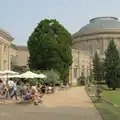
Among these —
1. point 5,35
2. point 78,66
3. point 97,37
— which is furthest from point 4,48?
point 97,37

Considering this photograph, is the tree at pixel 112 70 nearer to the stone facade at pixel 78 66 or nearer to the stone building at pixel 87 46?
the stone facade at pixel 78 66

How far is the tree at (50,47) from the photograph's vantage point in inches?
2485

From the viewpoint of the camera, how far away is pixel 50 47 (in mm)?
62938

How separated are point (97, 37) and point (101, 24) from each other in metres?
7.58

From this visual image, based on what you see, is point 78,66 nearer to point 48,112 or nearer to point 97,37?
point 97,37

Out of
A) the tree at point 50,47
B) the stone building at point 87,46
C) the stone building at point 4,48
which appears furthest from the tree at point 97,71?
the stone building at point 4,48

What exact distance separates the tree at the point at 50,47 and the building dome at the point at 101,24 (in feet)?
183

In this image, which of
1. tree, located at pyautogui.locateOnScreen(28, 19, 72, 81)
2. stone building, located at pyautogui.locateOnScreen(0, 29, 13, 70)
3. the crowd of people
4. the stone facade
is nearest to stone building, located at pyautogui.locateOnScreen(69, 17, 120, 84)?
the stone facade

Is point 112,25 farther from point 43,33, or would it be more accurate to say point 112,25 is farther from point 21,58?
point 43,33

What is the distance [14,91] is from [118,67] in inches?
1675

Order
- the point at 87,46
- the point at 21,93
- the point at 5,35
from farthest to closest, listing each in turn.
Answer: the point at 87,46 < the point at 5,35 < the point at 21,93

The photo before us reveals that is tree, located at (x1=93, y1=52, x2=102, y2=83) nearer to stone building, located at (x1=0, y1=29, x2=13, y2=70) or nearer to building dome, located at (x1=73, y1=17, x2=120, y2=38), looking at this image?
building dome, located at (x1=73, y1=17, x2=120, y2=38)

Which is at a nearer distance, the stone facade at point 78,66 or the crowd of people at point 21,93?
the crowd of people at point 21,93

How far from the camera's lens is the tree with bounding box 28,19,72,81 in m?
63.1
